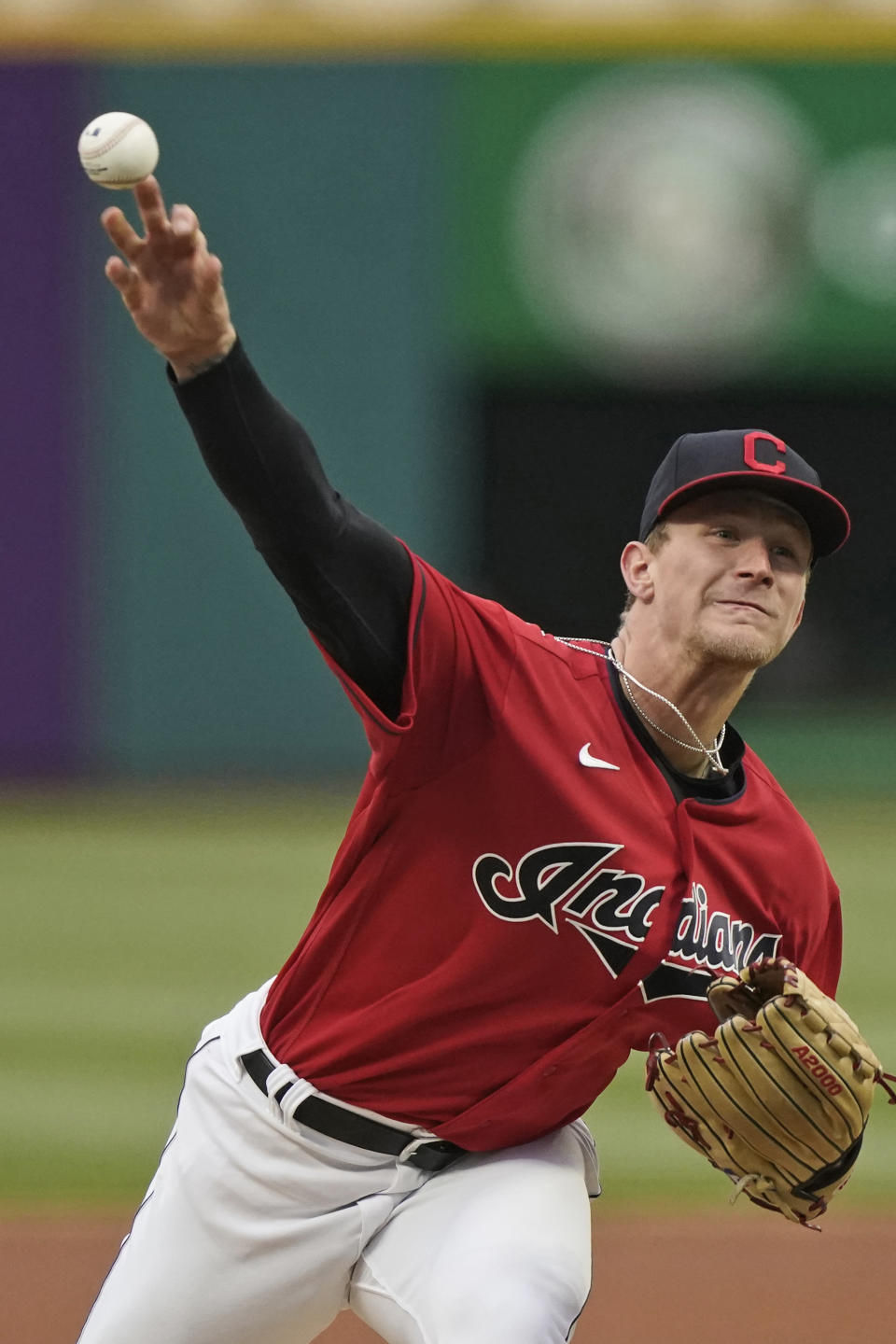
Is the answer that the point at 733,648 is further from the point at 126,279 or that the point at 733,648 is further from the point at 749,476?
the point at 126,279

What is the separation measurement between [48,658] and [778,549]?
10.5 metres

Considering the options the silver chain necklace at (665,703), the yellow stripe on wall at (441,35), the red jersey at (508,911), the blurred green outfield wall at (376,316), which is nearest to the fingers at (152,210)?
the red jersey at (508,911)

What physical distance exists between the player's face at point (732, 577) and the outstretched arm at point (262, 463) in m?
0.62

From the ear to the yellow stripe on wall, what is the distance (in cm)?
1104

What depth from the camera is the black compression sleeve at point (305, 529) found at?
2.44 meters

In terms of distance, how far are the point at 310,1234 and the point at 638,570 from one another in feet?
4.05

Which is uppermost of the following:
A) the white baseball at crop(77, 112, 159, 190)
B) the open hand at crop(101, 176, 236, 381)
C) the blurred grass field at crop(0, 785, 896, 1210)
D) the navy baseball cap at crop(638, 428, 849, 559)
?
the white baseball at crop(77, 112, 159, 190)

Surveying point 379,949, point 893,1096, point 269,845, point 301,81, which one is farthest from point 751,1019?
point 301,81

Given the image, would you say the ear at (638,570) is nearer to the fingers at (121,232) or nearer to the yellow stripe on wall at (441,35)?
the fingers at (121,232)

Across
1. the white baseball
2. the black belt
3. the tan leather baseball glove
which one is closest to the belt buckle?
the black belt

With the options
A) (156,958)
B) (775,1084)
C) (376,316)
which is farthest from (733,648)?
(376,316)

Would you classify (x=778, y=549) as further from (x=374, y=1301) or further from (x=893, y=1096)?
(x=374, y=1301)

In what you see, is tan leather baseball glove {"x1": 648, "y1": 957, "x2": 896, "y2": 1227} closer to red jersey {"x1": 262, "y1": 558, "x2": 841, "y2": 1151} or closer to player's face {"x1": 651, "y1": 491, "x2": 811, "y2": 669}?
red jersey {"x1": 262, "y1": 558, "x2": 841, "y2": 1151}

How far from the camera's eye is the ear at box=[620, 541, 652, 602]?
318cm
